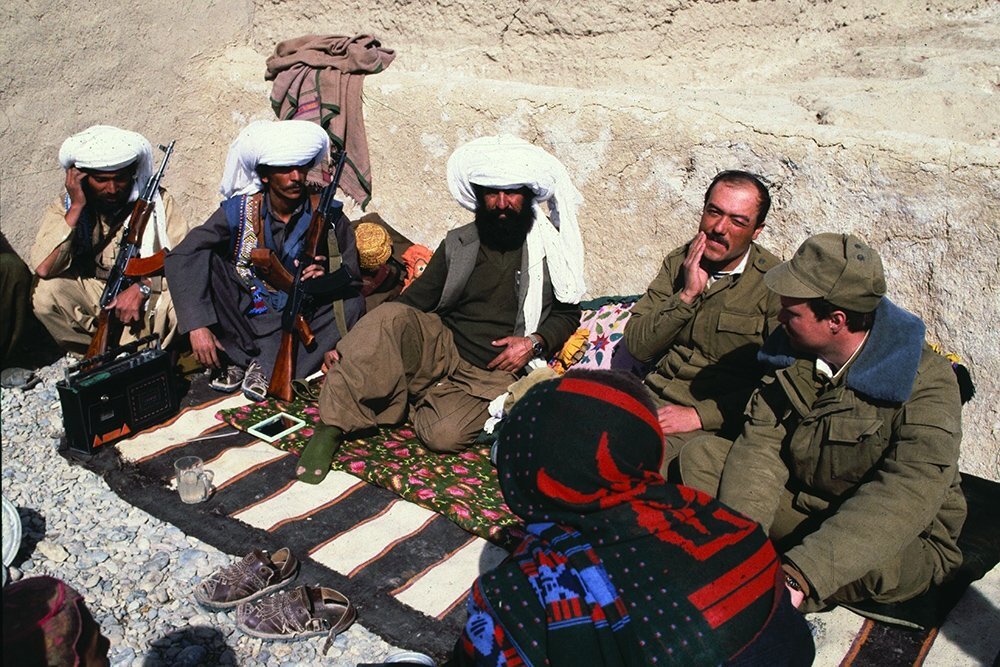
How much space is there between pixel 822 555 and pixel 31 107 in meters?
5.63

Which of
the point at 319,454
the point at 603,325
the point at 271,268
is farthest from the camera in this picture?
the point at 271,268

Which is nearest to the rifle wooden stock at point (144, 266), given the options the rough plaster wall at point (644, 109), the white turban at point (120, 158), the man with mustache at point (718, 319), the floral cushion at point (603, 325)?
the white turban at point (120, 158)

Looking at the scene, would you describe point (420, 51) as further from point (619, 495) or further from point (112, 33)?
point (619, 495)

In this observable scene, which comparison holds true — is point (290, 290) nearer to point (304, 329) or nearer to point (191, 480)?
point (304, 329)

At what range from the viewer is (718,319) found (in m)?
4.21

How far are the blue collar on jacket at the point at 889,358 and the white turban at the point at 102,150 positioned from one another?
4267mm

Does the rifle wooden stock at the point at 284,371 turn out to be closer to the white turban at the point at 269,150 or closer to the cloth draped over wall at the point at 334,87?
the white turban at the point at 269,150

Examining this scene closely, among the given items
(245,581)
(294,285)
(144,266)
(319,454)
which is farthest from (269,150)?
(245,581)

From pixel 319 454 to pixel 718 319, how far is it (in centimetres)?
208

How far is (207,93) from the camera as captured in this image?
688 cm

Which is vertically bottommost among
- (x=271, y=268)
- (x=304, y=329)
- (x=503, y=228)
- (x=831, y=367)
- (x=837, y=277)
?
(x=304, y=329)

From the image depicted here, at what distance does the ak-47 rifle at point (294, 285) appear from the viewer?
5.12 m

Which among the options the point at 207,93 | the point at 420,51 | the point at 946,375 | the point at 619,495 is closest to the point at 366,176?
the point at 420,51

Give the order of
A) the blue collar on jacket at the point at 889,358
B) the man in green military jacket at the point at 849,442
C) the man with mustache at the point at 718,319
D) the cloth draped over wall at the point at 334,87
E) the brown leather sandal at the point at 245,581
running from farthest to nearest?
the cloth draped over wall at the point at 334,87 < the man with mustache at the point at 718,319 < the brown leather sandal at the point at 245,581 < the blue collar on jacket at the point at 889,358 < the man in green military jacket at the point at 849,442
